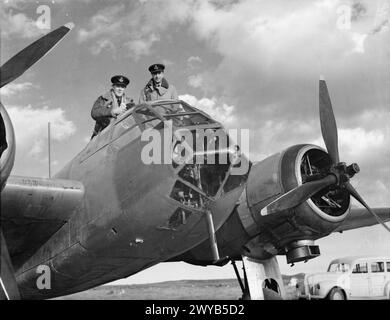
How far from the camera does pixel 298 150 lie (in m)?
8.32

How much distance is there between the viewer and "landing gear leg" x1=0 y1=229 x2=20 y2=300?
5.91 metres

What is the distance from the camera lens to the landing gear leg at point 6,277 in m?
5.91

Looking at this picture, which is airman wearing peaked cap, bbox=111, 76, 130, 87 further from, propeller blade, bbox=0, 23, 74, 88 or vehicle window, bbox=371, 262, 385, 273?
vehicle window, bbox=371, 262, 385, 273

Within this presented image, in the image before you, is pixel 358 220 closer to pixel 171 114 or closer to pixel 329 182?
pixel 329 182

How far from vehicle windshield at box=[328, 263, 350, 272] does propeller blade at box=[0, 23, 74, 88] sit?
1172cm

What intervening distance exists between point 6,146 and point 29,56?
134cm

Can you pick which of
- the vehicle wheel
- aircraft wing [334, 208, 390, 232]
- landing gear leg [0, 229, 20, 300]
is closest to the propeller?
aircraft wing [334, 208, 390, 232]

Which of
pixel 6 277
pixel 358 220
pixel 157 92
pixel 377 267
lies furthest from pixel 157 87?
pixel 377 267

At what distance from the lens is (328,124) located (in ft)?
30.4
